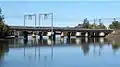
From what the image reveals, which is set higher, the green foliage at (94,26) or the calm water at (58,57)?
the green foliage at (94,26)

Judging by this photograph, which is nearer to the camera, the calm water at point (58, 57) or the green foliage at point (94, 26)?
the calm water at point (58, 57)

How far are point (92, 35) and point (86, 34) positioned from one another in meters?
3.21

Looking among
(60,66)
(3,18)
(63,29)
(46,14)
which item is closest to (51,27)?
(63,29)

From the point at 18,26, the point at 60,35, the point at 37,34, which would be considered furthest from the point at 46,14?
the point at 60,35

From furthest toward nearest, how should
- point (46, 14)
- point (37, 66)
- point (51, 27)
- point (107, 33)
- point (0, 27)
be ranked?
point (107, 33) → point (51, 27) → point (46, 14) → point (0, 27) → point (37, 66)

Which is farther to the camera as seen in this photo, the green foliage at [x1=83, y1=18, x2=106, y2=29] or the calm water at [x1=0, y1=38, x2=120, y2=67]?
the green foliage at [x1=83, y1=18, x2=106, y2=29]

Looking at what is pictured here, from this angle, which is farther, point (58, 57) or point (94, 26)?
point (94, 26)

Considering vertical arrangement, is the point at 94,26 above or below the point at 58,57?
above

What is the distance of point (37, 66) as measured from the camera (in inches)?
1113

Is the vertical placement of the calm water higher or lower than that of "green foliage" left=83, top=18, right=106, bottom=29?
lower

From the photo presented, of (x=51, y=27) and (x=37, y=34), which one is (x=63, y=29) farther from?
(x=37, y=34)

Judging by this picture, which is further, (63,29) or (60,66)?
(63,29)

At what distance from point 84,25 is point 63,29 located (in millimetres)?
41964

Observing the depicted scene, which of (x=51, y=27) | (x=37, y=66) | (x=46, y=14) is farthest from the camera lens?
(x=51, y=27)
